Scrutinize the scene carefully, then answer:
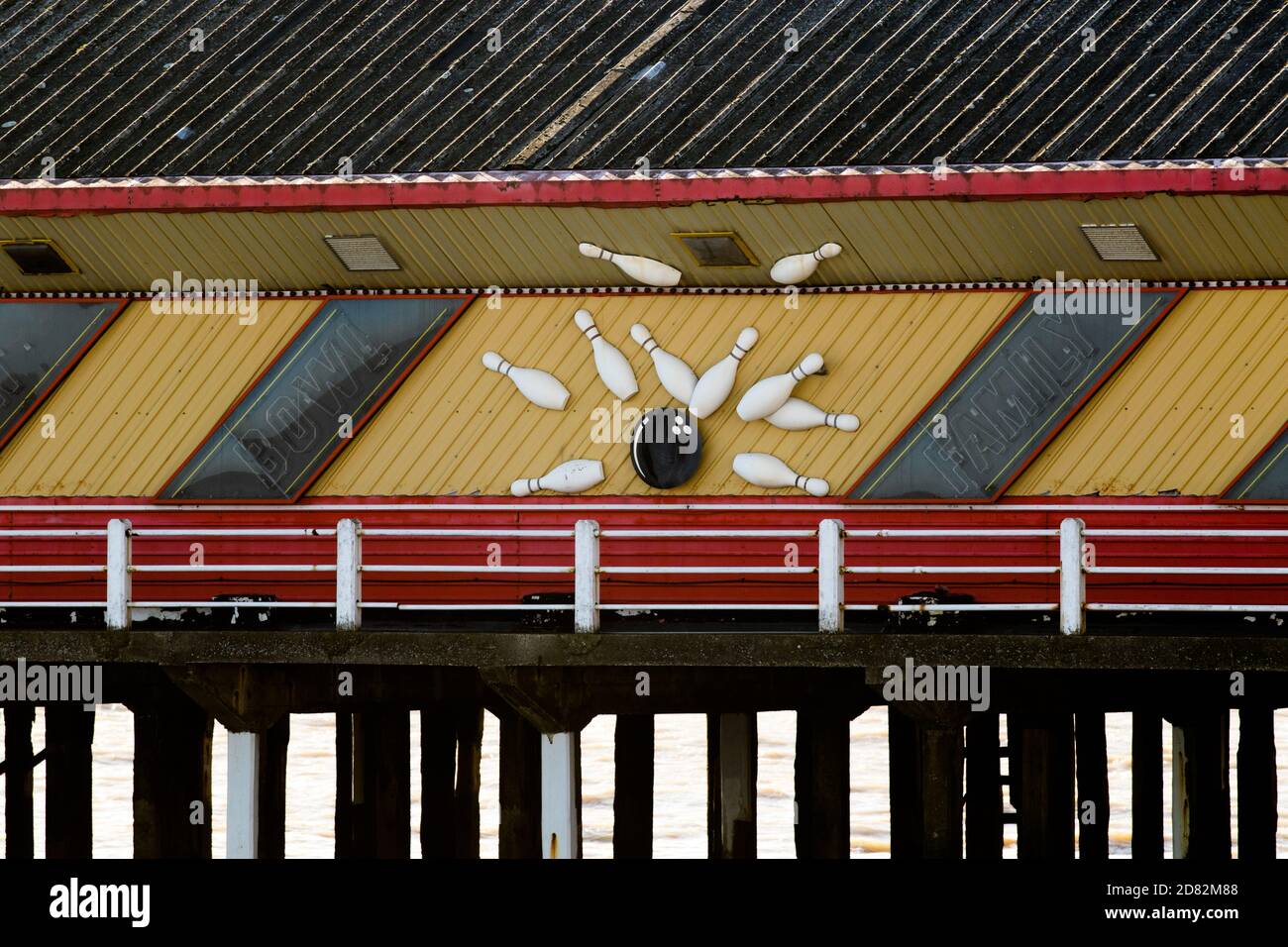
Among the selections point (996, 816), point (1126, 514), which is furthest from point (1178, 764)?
point (1126, 514)

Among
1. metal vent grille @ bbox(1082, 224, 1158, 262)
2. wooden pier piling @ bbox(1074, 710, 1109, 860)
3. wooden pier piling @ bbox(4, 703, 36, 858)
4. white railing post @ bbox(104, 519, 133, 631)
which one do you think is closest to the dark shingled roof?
metal vent grille @ bbox(1082, 224, 1158, 262)

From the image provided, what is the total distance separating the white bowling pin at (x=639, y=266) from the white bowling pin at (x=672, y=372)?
17.8 inches

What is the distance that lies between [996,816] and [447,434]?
674cm

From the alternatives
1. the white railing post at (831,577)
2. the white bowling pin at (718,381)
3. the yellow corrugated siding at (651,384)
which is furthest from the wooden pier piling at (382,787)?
the white railing post at (831,577)

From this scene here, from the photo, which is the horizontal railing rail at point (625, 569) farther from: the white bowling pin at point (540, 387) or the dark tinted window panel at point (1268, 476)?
the white bowling pin at point (540, 387)

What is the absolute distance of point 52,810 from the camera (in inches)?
831

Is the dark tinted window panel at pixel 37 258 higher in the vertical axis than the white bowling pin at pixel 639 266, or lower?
higher

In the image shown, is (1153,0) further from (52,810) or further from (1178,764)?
(52,810)

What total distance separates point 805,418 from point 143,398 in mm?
5848

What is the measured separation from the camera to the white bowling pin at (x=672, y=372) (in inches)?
703

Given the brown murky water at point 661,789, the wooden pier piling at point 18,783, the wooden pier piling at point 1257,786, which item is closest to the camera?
the wooden pier piling at point 1257,786

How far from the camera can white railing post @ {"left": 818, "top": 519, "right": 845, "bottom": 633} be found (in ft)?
52.3

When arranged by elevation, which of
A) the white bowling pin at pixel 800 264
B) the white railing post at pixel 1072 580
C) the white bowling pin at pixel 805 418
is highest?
the white bowling pin at pixel 800 264

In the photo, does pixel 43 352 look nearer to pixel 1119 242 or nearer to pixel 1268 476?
pixel 1119 242
